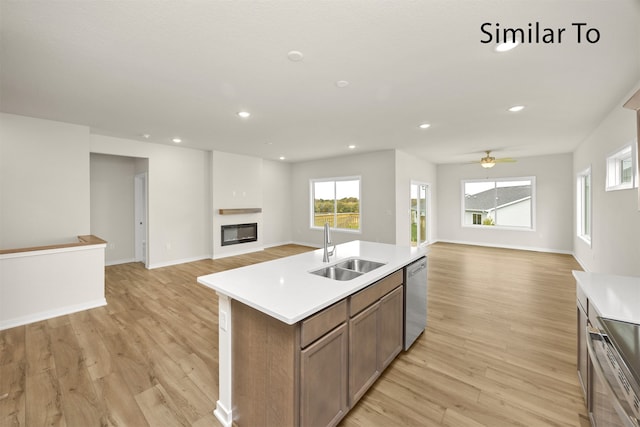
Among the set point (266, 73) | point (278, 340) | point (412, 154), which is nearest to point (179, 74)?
point (266, 73)

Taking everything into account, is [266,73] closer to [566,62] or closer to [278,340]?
[278,340]

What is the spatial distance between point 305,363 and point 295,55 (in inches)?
85.8

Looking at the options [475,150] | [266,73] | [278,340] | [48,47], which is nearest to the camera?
[278,340]

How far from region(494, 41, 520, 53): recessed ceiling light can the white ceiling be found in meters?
0.08

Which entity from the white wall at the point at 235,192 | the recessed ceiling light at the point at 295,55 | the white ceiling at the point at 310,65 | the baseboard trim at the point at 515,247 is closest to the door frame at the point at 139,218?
the white wall at the point at 235,192

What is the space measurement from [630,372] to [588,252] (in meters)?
5.54

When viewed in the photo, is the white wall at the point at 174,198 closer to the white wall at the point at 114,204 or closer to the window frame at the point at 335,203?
the white wall at the point at 114,204

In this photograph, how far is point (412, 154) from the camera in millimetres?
6703

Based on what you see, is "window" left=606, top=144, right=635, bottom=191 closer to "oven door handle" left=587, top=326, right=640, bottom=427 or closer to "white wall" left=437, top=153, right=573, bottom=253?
"oven door handle" left=587, top=326, right=640, bottom=427

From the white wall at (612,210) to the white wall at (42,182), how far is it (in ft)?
23.2

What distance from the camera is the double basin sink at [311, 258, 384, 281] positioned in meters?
2.26

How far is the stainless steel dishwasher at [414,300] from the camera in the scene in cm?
235

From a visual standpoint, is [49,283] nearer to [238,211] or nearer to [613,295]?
[238,211]

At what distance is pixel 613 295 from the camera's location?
5.00 ft
